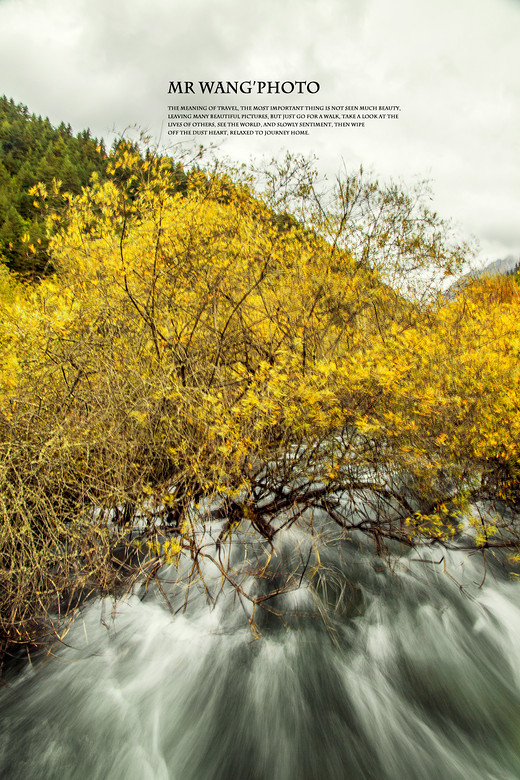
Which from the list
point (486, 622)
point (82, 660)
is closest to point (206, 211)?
point (82, 660)

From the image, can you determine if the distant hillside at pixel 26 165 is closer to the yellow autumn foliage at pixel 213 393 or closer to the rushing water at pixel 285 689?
the yellow autumn foliage at pixel 213 393

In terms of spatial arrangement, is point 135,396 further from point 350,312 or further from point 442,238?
point 442,238

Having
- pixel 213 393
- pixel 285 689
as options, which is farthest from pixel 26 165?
pixel 285 689

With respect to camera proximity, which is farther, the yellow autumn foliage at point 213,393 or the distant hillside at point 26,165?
the distant hillside at point 26,165

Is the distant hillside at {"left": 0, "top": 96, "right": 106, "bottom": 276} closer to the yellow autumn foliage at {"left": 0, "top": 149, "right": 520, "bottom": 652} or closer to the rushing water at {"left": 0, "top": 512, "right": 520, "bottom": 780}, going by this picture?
the yellow autumn foliage at {"left": 0, "top": 149, "right": 520, "bottom": 652}

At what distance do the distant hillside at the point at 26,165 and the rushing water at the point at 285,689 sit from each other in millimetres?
31293

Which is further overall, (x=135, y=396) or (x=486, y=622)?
(x=486, y=622)

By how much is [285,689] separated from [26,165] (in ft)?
232

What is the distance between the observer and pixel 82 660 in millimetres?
4090

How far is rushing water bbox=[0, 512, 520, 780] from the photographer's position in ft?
11.0

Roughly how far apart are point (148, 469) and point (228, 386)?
5.04 feet

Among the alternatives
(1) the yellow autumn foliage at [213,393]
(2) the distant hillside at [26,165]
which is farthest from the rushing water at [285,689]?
(2) the distant hillside at [26,165]

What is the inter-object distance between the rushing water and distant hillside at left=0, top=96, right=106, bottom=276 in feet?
103

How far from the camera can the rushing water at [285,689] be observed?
3367 mm
